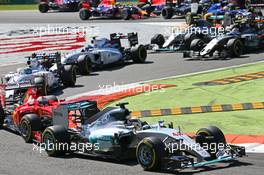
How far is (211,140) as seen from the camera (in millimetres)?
13664

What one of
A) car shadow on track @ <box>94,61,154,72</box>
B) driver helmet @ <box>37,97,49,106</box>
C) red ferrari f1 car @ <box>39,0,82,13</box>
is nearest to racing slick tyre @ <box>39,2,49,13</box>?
red ferrari f1 car @ <box>39,0,82,13</box>

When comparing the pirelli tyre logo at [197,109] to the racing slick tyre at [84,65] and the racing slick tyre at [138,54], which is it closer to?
the racing slick tyre at [84,65]

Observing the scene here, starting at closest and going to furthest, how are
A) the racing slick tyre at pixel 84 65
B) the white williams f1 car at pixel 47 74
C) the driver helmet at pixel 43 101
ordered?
the driver helmet at pixel 43 101
the white williams f1 car at pixel 47 74
the racing slick tyre at pixel 84 65

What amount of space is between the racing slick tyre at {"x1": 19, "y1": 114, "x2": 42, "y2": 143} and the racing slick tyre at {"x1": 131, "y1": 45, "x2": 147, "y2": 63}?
14329 mm

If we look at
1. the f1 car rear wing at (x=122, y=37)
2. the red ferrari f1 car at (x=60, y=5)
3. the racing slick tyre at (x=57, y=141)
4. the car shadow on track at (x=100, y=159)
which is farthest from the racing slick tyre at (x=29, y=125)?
the red ferrari f1 car at (x=60, y=5)

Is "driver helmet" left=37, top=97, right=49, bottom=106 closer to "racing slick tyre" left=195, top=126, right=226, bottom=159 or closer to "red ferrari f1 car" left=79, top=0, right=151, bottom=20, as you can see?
"racing slick tyre" left=195, top=126, right=226, bottom=159

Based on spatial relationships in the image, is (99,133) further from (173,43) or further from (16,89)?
(173,43)

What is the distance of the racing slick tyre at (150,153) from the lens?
12.8 meters

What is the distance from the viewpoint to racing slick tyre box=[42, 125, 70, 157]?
1462 centimetres

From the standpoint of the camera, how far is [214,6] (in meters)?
44.5

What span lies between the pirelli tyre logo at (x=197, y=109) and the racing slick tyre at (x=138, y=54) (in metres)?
11.0

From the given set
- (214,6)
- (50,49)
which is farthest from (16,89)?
(214,6)

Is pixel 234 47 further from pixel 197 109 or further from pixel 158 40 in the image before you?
pixel 197 109

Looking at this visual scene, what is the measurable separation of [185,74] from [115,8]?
83.3ft
